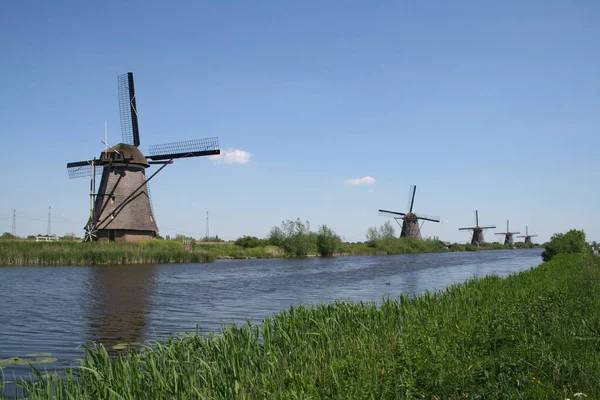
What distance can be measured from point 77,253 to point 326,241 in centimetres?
3562

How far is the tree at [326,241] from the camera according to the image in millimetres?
63719

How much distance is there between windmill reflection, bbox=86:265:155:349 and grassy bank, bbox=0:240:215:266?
382 inches

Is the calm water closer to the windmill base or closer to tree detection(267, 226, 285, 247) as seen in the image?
the windmill base

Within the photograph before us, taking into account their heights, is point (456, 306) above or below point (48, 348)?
above

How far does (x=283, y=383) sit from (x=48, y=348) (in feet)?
19.7

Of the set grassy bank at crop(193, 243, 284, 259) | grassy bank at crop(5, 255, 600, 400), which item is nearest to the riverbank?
grassy bank at crop(193, 243, 284, 259)

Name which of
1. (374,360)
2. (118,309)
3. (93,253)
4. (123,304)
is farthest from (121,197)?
(374,360)

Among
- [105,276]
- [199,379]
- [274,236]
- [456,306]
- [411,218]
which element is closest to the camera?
[199,379]

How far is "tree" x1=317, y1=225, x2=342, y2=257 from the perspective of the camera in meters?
63.7

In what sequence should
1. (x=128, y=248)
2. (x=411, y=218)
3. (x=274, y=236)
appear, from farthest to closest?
(x=411, y=218)
(x=274, y=236)
(x=128, y=248)

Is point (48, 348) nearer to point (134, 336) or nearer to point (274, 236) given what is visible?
point (134, 336)

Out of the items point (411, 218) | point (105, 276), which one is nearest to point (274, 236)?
point (411, 218)

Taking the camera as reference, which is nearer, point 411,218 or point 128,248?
point 128,248

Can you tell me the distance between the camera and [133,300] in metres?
16.4
